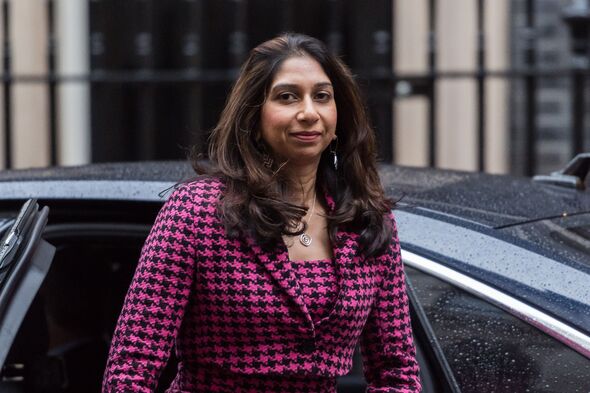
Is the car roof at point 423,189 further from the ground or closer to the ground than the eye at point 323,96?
closer to the ground

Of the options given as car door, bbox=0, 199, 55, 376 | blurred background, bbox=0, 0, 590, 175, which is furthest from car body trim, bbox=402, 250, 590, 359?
blurred background, bbox=0, 0, 590, 175

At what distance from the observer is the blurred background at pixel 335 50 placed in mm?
7660

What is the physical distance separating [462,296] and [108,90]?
600 centimetres

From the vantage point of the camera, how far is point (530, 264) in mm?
2291

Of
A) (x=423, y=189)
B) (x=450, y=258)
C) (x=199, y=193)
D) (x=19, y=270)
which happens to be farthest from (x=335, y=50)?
(x=199, y=193)

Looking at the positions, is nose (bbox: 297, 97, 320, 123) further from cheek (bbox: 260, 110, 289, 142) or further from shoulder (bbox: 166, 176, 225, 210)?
shoulder (bbox: 166, 176, 225, 210)

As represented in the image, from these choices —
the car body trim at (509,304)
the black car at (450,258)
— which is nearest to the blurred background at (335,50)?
the black car at (450,258)

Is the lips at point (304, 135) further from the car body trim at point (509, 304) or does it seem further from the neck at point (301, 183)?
the car body trim at point (509, 304)

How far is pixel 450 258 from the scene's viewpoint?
7.49 feet

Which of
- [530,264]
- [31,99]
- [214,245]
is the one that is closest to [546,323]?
[530,264]

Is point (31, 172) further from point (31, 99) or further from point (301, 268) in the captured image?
point (31, 99)

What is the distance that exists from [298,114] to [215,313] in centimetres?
36

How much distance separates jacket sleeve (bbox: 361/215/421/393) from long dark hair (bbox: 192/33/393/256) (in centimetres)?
5

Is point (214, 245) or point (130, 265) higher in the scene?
point (214, 245)
